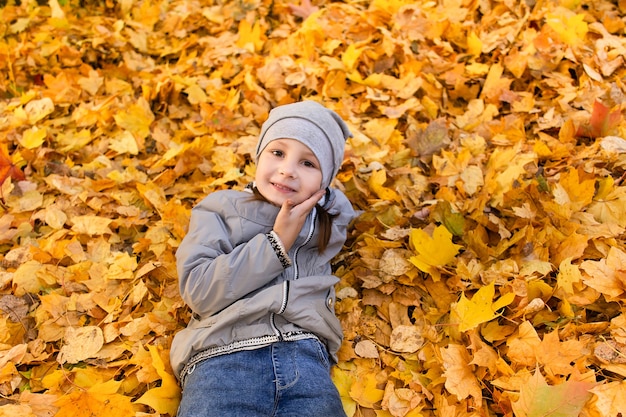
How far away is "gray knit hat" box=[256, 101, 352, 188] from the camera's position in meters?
1.92

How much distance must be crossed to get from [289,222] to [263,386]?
1.83ft

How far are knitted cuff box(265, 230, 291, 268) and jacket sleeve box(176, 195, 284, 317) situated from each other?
0.04 ft

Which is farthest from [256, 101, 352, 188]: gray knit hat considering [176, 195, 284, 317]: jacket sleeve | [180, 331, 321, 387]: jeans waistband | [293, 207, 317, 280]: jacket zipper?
[180, 331, 321, 387]: jeans waistband

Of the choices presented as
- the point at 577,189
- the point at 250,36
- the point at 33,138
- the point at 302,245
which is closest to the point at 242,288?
the point at 302,245

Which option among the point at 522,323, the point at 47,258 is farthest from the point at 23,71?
the point at 522,323

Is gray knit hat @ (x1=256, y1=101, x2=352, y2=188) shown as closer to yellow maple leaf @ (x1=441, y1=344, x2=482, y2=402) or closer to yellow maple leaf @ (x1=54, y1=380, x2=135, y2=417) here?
yellow maple leaf @ (x1=441, y1=344, x2=482, y2=402)

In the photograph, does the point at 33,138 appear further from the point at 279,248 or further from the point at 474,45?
the point at 474,45

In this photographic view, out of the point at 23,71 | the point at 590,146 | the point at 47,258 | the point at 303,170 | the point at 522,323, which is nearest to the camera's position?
the point at 522,323

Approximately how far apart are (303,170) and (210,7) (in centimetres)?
234

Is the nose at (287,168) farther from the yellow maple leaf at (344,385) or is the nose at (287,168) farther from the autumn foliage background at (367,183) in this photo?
the yellow maple leaf at (344,385)

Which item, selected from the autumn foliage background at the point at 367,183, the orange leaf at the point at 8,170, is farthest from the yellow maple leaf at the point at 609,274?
the orange leaf at the point at 8,170

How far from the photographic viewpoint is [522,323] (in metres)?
1.77

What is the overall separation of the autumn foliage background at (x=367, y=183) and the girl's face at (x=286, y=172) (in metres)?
0.48

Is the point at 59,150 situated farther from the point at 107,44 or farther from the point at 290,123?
the point at 290,123
